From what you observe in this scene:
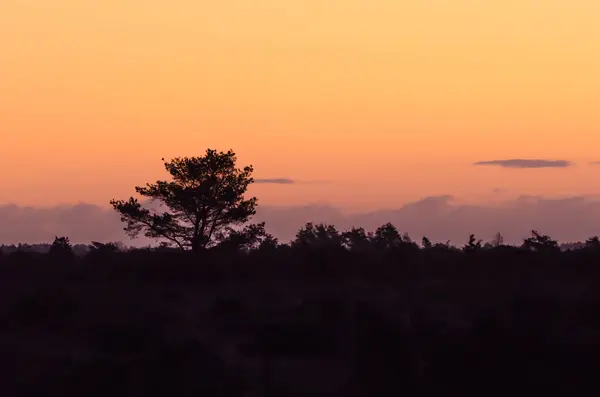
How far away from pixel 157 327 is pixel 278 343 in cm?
355

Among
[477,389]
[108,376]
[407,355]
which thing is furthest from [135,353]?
[477,389]

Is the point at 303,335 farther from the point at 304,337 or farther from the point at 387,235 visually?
the point at 387,235

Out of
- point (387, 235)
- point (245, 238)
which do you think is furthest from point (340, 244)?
point (387, 235)

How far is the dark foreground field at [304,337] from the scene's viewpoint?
24.0m

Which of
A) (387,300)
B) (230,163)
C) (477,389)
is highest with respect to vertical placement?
(230,163)

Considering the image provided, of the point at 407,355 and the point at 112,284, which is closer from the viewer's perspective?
the point at 407,355

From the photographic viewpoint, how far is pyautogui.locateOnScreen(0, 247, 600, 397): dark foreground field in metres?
24.0

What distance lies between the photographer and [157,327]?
28.8m

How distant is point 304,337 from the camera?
28.3 metres

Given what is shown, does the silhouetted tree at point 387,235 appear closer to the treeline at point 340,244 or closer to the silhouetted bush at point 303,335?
the treeline at point 340,244

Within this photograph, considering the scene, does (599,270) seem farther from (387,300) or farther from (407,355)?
(407,355)

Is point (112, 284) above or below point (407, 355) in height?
above

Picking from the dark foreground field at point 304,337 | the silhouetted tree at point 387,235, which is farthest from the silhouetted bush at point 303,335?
the silhouetted tree at point 387,235

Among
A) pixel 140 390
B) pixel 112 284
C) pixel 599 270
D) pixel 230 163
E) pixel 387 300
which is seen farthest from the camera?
pixel 230 163
